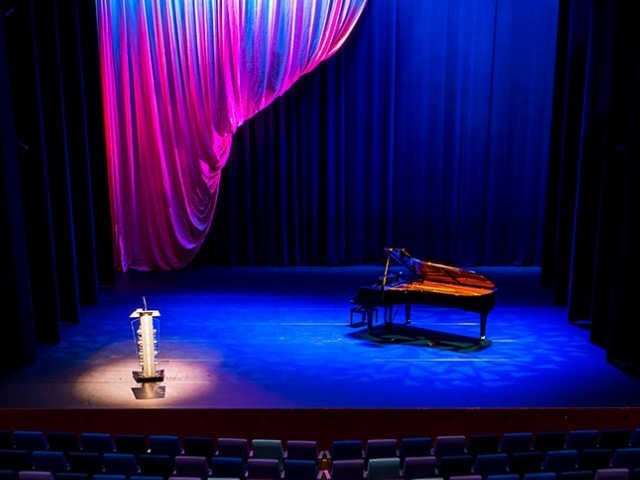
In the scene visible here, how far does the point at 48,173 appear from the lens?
320 inches

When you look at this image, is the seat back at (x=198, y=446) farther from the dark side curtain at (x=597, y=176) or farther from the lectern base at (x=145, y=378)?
the dark side curtain at (x=597, y=176)

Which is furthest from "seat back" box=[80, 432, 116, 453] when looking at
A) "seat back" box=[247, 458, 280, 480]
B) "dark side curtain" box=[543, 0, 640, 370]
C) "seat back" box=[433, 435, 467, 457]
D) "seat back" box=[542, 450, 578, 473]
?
"dark side curtain" box=[543, 0, 640, 370]

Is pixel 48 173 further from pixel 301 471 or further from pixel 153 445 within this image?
pixel 301 471

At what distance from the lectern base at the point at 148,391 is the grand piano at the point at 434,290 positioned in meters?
2.59

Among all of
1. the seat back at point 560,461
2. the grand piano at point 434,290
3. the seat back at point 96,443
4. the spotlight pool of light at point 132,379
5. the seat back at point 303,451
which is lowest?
the spotlight pool of light at point 132,379

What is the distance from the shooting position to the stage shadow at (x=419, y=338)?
23.3 feet

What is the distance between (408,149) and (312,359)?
5724mm

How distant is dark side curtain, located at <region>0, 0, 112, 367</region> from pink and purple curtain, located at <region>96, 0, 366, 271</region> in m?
0.75

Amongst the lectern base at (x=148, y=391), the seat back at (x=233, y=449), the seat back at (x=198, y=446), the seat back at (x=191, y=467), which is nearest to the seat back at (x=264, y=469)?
the seat back at (x=191, y=467)

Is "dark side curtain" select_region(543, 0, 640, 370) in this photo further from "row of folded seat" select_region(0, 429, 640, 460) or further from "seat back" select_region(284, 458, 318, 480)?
"seat back" select_region(284, 458, 318, 480)

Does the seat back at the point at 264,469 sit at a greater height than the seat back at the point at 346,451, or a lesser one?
greater

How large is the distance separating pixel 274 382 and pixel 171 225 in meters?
5.66

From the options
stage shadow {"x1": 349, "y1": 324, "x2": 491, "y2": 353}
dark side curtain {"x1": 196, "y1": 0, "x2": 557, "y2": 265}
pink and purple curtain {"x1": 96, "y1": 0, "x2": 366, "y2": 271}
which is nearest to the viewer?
stage shadow {"x1": 349, "y1": 324, "x2": 491, "y2": 353}

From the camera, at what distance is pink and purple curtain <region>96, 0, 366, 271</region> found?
33.9 ft
